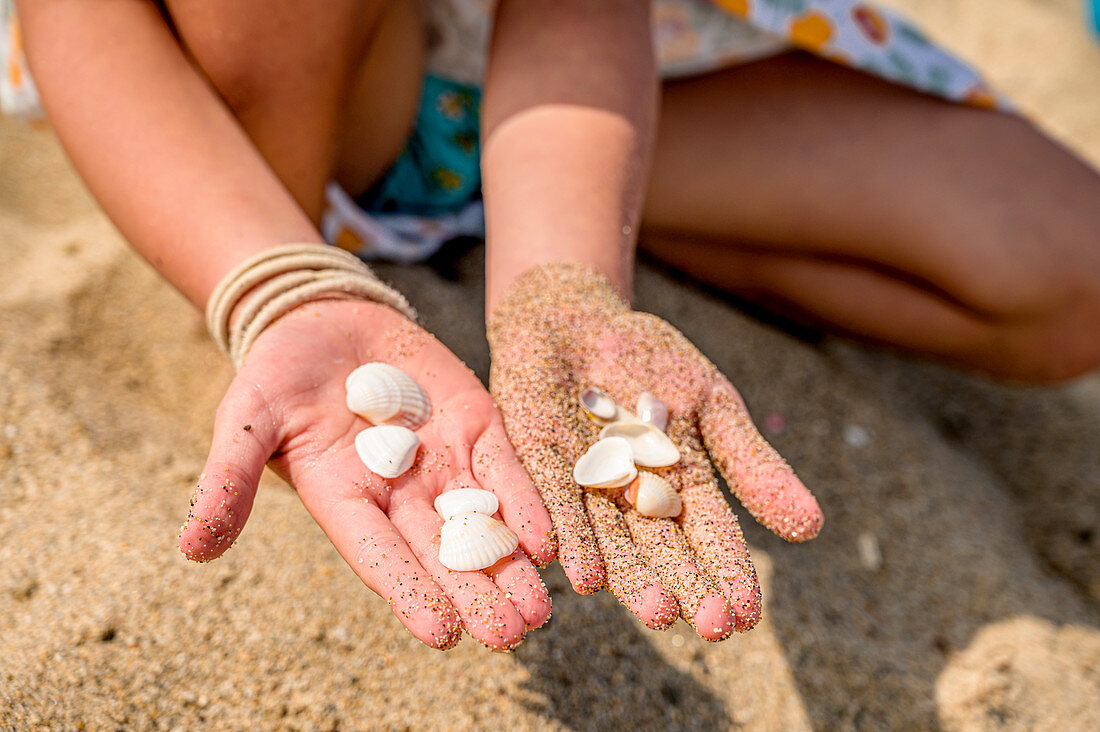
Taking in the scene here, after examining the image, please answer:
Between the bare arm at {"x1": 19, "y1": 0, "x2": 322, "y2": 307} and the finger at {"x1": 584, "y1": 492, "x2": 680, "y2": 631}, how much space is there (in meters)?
0.73

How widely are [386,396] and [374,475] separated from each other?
4.7 inches

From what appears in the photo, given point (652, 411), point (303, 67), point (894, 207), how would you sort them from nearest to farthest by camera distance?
point (652, 411)
point (303, 67)
point (894, 207)

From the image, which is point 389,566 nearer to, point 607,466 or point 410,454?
point 410,454

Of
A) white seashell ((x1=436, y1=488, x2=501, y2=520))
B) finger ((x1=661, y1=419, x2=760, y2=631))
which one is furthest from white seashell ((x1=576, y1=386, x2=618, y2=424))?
white seashell ((x1=436, y1=488, x2=501, y2=520))

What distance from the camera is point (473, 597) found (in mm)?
939

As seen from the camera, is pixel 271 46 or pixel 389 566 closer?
pixel 389 566

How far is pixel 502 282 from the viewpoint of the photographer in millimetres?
1435

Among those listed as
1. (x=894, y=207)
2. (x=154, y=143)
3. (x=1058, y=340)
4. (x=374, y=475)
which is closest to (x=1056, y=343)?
(x=1058, y=340)

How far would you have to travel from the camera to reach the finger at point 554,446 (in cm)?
101

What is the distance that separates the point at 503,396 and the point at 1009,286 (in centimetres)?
157

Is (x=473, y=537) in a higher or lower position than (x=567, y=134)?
lower

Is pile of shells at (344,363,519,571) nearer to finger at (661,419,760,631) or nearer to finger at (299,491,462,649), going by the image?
finger at (299,491,462,649)

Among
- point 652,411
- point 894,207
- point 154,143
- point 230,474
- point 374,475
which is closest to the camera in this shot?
point 230,474

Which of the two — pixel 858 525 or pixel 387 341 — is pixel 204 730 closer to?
pixel 387 341
